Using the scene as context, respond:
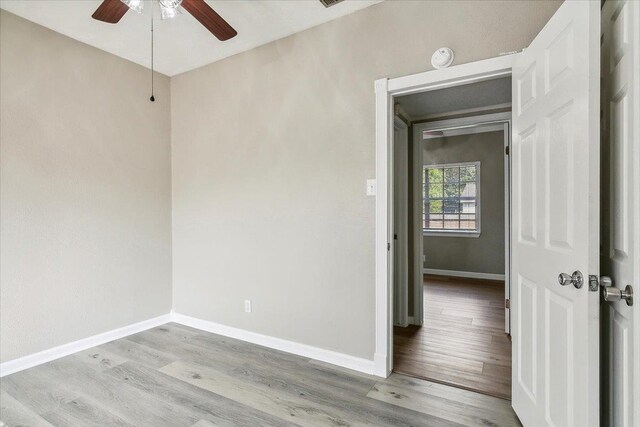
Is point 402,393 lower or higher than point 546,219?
lower

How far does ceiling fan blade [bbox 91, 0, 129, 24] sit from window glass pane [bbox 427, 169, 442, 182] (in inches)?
229

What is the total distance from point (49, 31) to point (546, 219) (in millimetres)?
3759

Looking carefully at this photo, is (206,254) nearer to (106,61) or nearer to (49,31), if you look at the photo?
(106,61)

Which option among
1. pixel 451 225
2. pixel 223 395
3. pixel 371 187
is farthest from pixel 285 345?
pixel 451 225

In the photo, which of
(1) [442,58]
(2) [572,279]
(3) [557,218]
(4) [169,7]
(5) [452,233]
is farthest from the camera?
(5) [452,233]

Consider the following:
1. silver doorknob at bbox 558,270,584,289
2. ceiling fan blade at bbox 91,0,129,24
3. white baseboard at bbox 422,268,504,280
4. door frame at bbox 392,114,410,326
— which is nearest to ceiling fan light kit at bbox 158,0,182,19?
ceiling fan blade at bbox 91,0,129,24

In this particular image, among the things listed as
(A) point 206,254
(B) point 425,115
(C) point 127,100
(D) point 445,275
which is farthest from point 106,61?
(D) point 445,275

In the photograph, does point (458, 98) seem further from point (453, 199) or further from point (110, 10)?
point (453, 199)

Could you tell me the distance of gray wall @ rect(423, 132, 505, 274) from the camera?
5918 millimetres

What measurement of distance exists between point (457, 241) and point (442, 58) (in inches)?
187

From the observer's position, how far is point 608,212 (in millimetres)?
1371

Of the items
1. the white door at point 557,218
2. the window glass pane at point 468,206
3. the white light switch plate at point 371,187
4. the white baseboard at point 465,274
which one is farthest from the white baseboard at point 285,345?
the window glass pane at point 468,206

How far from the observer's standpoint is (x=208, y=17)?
1934mm

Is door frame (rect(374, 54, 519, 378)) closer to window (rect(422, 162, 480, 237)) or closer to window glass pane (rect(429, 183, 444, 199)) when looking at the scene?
window (rect(422, 162, 480, 237))
